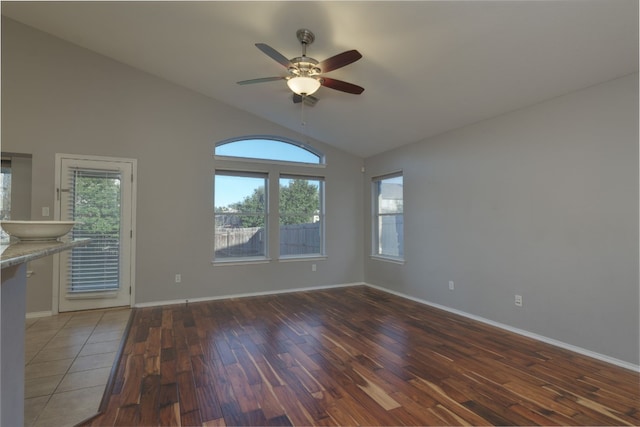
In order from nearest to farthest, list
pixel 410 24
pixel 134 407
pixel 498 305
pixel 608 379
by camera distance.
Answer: pixel 134 407
pixel 608 379
pixel 410 24
pixel 498 305

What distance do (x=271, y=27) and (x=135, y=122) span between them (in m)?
2.71

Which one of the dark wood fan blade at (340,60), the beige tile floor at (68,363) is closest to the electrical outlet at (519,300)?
the dark wood fan blade at (340,60)

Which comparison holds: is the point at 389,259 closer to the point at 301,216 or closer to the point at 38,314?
the point at 301,216

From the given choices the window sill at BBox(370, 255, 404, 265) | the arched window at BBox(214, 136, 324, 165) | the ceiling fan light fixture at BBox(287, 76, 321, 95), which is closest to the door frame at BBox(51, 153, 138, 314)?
the arched window at BBox(214, 136, 324, 165)

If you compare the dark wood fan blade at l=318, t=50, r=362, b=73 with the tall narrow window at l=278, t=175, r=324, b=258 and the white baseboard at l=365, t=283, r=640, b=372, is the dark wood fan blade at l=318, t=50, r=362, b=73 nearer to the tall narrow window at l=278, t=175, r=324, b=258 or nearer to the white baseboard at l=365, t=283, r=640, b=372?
the tall narrow window at l=278, t=175, r=324, b=258

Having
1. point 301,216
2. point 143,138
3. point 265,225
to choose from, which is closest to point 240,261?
point 265,225

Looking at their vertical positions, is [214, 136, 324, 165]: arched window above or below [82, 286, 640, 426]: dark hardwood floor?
above

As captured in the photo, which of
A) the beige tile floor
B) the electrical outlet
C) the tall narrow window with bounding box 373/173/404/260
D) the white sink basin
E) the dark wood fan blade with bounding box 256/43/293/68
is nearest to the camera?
the white sink basin

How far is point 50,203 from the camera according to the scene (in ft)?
13.5

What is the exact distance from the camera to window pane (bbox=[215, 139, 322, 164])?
516cm

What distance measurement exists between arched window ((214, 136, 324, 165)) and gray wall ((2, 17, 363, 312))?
0.14m

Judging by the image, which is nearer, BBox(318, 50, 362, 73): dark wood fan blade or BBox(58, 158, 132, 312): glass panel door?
BBox(318, 50, 362, 73): dark wood fan blade

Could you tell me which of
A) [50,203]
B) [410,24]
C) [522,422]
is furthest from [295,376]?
[50,203]

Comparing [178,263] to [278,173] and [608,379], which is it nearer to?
[278,173]
